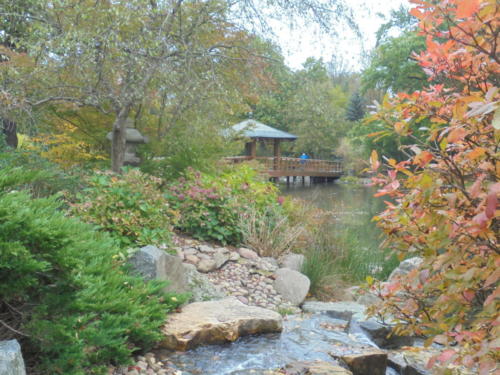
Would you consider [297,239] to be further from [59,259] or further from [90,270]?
[59,259]

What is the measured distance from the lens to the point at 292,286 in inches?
201

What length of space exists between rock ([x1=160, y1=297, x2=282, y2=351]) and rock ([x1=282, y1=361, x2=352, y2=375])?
575 mm

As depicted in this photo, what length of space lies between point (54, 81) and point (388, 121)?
5.90 m

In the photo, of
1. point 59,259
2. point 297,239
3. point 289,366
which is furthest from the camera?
point 297,239

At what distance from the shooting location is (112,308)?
9.17ft

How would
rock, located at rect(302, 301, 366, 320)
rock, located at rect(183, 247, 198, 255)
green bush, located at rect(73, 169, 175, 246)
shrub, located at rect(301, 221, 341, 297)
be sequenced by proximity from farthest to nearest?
shrub, located at rect(301, 221, 341, 297) → rock, located at rect(183, 247, 198, 255) → rock, located at rect(302, 301, 366, 320) → green bush, located at rect(73, 169, 175, 246)

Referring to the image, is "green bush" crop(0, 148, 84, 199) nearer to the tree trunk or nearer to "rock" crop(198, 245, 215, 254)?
the tree trunk

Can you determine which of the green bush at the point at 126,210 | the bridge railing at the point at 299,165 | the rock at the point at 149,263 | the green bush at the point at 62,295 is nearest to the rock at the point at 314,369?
the green bush at the point at 62,295

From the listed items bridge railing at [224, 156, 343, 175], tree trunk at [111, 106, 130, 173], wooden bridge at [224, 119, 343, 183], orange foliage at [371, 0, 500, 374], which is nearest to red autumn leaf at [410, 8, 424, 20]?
orange foliage at [371, 0, 500, 374]

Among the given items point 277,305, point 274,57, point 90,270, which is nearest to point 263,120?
point 274,57

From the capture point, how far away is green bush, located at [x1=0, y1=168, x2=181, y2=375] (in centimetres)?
210

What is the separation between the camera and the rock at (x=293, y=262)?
19.1 ft

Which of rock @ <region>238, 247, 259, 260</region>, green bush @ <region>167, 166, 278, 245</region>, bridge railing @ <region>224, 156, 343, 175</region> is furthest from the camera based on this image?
bridge railing @ <region>224, 156, 343, 175</region>

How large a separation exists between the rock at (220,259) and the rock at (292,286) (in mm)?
630
